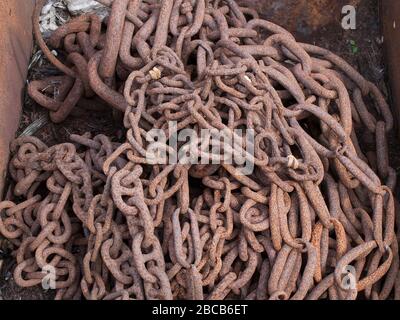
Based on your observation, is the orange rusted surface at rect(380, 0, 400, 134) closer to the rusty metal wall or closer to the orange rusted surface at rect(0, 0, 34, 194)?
the rusty metal wall

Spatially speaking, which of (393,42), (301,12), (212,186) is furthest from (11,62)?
(393,42)

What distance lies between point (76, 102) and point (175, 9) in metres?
0.67

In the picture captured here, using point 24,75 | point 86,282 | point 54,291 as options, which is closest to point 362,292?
point 86,282

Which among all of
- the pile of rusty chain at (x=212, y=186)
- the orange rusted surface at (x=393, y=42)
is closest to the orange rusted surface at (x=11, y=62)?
the pile of rusty chain at (x=212, y=186)

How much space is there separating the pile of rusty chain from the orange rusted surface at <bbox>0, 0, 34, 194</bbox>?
101mm

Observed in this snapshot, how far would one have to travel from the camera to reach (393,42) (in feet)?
10.4

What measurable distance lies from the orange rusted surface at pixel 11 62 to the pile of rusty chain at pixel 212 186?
0.10m

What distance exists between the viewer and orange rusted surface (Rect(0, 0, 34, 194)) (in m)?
2.98

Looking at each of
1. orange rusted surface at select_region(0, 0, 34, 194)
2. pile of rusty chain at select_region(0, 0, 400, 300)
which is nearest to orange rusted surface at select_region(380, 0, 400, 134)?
pile of rusty chain at select_region(0, 0, 400, 300)

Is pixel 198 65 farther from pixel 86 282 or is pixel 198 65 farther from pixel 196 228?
pixel 86 282

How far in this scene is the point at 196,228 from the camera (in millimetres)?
2484

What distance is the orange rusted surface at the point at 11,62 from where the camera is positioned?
2.98 meters

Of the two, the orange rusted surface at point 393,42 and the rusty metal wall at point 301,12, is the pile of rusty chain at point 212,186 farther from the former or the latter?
the rusty metal wall at point 301,12

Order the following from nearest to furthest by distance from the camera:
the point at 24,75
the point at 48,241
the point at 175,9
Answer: the point at 48,241 < the point at 175,9 < the point at 24,75
